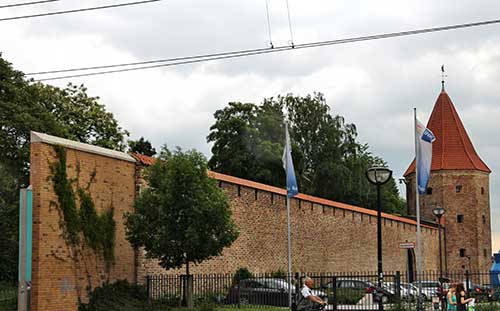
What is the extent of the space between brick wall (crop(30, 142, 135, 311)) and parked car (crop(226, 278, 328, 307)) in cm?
387

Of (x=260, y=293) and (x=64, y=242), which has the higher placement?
(x=64, y=242)

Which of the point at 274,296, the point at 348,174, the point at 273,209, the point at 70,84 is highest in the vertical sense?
the point at 70,84

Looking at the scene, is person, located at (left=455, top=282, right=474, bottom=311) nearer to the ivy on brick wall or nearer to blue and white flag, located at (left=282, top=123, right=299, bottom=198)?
blue and white flag, located at (left=282, top=123, right=299, bottom=198)

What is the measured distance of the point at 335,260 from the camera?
45.4 metres

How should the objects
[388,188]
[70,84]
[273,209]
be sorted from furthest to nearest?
[388,188]
[70,84]
[273,209]

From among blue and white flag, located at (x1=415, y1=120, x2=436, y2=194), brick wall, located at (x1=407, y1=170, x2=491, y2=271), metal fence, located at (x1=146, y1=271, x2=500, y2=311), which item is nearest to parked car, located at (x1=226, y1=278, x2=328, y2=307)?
metal fence, located at (x1=146, y1=271, x2=500, y2=311)

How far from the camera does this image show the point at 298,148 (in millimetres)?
65875

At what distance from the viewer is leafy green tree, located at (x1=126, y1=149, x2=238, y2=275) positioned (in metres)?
25.3

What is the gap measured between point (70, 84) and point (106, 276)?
27.6 meters

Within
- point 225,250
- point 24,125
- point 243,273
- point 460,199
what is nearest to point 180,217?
point 225,250

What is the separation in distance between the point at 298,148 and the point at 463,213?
15.4m

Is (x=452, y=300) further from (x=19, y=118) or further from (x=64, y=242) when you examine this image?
(x=19, y=118)

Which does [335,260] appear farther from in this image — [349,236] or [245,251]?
[245,251]

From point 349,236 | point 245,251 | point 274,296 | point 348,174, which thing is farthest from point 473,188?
point 274,296
